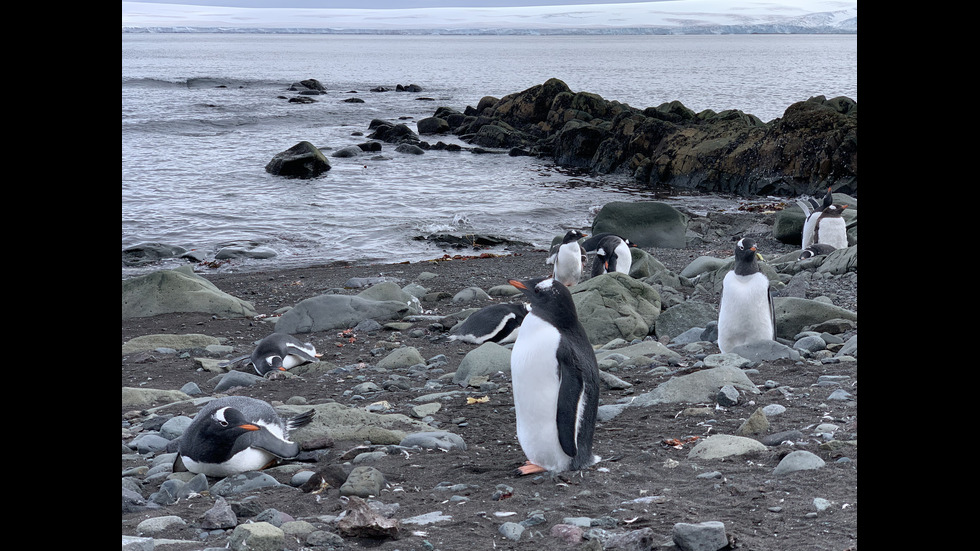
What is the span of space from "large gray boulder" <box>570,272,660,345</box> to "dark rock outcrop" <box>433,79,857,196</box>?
42.4ft

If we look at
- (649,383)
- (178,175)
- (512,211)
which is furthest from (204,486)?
(178,175)

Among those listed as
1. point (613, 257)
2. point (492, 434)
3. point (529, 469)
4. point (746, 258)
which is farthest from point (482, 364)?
point (613, 257)

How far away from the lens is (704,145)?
936 inches

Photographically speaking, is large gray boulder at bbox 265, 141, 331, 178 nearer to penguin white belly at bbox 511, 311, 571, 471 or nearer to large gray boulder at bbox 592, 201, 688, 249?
large gray boulder at bbox 592, 201, 688, 249

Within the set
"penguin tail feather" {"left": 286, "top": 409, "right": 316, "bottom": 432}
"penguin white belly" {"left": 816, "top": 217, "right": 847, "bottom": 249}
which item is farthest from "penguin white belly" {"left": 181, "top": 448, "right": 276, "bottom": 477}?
"penguin white belly" {"left": 816, "top": 217, "right": 847, "bottom": 249}

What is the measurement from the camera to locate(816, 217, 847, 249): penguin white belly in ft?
39.0

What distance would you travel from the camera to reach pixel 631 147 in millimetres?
25953

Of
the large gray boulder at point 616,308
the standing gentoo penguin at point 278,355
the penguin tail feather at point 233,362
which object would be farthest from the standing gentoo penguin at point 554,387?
the penguin tail feather at point 233,362

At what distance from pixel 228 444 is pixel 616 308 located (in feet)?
15.1

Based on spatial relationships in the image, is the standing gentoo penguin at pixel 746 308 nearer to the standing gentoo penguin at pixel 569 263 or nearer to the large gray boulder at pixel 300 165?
the standing gentoo penguin at pixel 569 263

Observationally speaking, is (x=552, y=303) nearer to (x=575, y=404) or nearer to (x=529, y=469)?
(x=575, y=404)

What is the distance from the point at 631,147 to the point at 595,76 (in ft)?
211

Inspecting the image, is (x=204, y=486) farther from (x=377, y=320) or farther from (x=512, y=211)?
(x=512, y=211)

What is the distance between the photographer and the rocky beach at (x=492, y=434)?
3.03m
